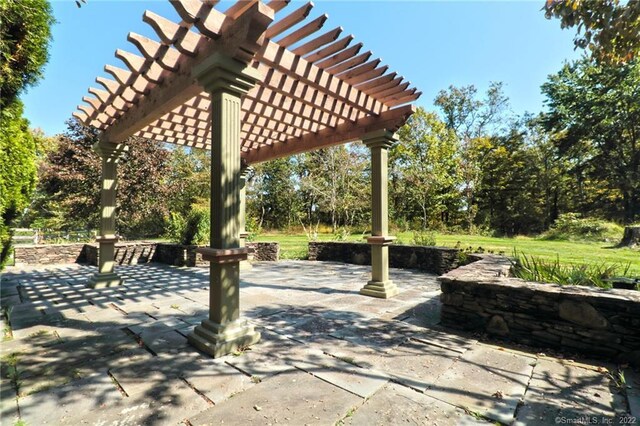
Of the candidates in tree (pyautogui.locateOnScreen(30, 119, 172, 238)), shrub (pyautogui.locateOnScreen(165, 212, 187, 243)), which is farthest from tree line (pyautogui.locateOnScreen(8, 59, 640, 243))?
shrub (pyautogui.locateOnScreen(165, 212, 187, 243))

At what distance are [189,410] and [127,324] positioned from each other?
2.11 meters

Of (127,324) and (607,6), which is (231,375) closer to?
(127,324)

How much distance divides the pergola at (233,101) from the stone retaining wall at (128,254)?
7.54ft

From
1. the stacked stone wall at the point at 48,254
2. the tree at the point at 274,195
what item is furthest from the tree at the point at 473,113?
the stacked stone wall at the point at 48,254

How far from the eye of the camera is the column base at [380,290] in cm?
457

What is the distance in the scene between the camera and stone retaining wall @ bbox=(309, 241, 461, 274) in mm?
6699

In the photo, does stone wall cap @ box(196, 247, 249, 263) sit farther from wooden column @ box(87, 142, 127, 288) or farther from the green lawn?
the green lawn

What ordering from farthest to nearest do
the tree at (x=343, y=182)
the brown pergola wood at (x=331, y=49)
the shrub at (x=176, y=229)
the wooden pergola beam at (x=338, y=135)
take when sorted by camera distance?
the tree at (x=343, y=182)
the shrub at (x=176, y=229)
the wooden pergola beam at (x=338, y=135)
the brown pergola wood at (x=331, y=49)

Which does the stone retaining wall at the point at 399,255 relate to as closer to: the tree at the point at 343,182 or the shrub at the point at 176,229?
the shrub at the point at 176,229

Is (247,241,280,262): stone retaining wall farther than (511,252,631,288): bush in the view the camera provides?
Yes

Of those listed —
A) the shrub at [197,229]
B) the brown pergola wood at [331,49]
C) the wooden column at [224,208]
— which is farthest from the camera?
the shrub at [197,229]

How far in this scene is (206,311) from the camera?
3914 mm

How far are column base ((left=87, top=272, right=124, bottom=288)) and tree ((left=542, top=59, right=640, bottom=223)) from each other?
73.7 feet

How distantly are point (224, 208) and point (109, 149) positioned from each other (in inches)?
165
